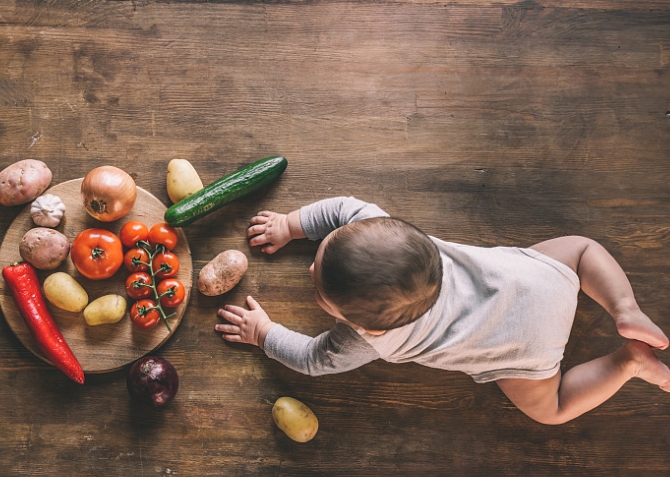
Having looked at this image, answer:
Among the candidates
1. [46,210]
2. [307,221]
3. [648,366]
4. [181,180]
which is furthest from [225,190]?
[648,366]

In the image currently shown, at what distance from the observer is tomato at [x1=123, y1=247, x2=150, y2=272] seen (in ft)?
4.30

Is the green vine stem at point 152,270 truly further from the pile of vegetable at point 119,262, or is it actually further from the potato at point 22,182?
the potato at point 22,182

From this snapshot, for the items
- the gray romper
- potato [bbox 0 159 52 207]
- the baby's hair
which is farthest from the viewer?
potato [bbox 0 159 52 207]

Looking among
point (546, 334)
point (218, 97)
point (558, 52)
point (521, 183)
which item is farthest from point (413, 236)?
point (558, 52)

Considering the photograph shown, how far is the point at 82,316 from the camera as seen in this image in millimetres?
1352

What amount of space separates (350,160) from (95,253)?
2.34ft

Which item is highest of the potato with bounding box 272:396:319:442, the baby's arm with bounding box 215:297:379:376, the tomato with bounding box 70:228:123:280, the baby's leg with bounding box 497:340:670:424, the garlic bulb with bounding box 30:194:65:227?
the garlic bulb with bounding box 30:194:65:227

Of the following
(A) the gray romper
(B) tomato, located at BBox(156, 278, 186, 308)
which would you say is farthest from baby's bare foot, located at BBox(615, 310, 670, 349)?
(B) tomato, located at BBox(156, 278, 186, 308)

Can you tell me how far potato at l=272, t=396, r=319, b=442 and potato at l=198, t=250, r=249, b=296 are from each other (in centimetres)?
35

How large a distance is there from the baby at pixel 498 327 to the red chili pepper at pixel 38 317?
1.29 ft

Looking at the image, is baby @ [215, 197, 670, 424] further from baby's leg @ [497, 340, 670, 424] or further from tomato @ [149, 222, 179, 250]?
tomato @ [149, 222, 179, 250]

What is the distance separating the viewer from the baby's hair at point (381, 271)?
96 centimetres

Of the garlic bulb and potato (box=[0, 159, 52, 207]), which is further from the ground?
potato (box=[0, 159, 52, 207])

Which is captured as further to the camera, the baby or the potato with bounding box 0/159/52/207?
the potato with bounding box 0/159/52/207
